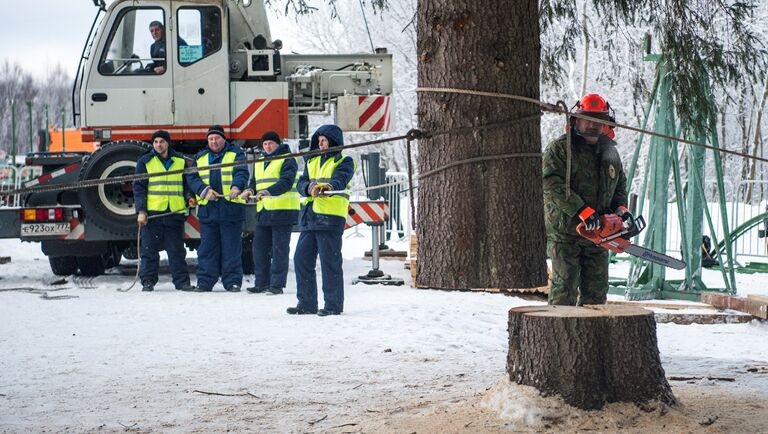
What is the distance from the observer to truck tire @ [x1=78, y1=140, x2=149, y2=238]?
1180 cm

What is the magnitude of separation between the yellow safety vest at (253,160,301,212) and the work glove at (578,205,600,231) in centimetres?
473

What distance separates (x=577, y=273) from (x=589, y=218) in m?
0.50

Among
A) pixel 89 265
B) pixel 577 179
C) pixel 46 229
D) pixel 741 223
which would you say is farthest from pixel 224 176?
pixel 741 223

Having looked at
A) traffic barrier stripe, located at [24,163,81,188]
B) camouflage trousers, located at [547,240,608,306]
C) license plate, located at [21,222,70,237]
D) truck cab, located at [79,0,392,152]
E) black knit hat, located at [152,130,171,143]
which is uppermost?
truck cab, located at [79,0,392,152]

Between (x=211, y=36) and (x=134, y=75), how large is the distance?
1004mm

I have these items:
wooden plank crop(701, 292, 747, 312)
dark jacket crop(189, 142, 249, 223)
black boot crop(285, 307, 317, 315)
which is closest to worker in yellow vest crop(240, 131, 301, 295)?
dark jacket crop(189, 142, 249, 223)

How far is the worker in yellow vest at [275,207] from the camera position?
10867 millimetres

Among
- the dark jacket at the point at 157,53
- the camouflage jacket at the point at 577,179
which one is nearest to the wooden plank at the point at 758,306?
the camouflage jacket at the point at 577,179

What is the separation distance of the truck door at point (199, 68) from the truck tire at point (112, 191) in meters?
0.68

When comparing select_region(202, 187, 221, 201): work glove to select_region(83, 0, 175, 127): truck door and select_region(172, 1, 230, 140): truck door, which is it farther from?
select_region(83, 0, 175, 127): truck door

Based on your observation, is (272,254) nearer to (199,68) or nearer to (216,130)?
(216,130)

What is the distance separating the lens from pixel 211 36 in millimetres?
12383

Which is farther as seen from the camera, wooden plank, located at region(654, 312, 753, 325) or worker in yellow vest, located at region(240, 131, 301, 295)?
worker in yellow vest, located at region(240, 131, 301, 295)

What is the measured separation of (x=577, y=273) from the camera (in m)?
6.99
